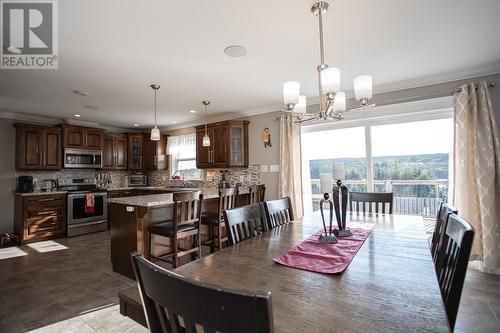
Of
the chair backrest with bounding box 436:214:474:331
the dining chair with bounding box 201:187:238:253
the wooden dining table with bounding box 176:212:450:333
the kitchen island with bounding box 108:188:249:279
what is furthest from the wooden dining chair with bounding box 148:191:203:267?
the chair backrest with bounding box 436:214:474:331

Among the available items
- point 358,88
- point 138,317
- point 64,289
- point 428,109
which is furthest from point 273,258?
point 428,109

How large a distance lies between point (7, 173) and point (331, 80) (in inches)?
235

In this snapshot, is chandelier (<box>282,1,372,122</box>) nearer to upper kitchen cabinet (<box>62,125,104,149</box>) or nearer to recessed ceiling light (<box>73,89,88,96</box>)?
recessed ceiling light (<box>73,89,88,96</box>)

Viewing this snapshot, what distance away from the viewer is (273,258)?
1.26m

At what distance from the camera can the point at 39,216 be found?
14.8ft

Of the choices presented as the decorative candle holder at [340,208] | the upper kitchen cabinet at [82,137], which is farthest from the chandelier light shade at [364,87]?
the upper kitchen cabinet at [82,137]

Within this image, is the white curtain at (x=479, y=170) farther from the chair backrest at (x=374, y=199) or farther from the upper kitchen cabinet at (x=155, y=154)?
the upper kitchen cabinet at (x=155, y=154)

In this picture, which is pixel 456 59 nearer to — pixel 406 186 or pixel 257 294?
pixel 406 186

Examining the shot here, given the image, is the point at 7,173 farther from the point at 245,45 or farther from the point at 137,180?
the point at 245,45

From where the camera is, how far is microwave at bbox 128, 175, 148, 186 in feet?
21.4

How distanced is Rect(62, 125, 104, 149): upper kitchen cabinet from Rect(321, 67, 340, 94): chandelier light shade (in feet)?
17.9

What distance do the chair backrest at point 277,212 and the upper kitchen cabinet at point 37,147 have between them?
506cm

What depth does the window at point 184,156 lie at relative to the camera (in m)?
5.99

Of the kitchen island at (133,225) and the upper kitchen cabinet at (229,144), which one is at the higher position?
the upper kitchen cabinet at (229,144)
